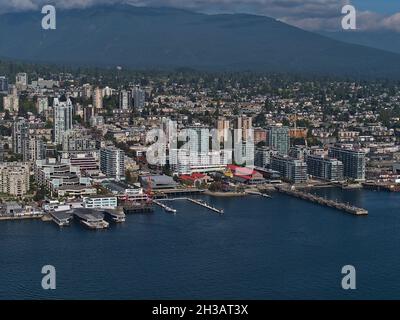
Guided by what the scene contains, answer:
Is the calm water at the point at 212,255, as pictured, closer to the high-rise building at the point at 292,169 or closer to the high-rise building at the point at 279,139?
the high-rise building at the point at 292,169

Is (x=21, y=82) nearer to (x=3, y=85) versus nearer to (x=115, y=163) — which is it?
(x=3, y=85)

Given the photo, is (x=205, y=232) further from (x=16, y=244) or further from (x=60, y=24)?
(x=60, y=24)

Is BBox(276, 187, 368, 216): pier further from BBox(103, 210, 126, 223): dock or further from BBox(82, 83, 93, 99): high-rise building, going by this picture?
BBox(82, 83, 93, 99): high-rise building

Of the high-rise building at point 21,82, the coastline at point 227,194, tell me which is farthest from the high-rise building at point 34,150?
the high-rise building at point 21,82

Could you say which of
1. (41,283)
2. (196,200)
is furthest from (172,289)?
(196,200)

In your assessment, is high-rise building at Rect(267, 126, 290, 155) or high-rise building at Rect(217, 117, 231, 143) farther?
high-rise building at Rect(217, 117, 231, 143)

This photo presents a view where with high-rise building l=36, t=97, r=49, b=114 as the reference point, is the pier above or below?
below

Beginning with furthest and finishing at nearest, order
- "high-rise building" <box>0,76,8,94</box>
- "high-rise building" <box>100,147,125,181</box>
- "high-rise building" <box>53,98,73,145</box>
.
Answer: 1. "high-rise building" <box>0,76,8,94</box>
2. "high-rise building" <box>53,98,73,145</box>
3. "high-rise building" <box>100,147,125,181</box>

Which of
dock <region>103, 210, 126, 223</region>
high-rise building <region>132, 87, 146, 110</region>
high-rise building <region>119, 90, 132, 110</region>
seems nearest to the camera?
dock <region>103, 210, 126, 223</region>

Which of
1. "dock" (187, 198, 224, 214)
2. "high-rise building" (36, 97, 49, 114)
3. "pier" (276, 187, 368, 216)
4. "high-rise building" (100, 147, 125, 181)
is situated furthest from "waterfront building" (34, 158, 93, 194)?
"high-rise building" (36, 97, 49, 114)
